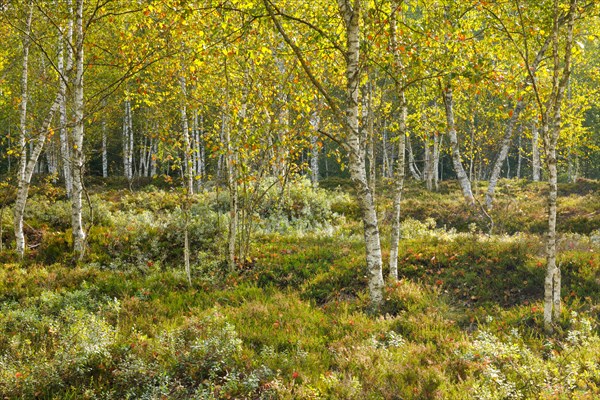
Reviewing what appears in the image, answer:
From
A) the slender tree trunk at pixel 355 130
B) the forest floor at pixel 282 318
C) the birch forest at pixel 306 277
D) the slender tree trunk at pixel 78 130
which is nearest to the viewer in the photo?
the forest floor at pixel 282 318

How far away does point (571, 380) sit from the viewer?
491 cm

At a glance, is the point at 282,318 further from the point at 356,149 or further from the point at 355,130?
the point at 355,130

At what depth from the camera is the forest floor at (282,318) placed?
5.55 meters

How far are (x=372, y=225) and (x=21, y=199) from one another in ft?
31.9

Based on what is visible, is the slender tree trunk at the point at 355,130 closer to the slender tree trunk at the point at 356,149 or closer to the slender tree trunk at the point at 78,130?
the slender tree trunk at the point at 356,149

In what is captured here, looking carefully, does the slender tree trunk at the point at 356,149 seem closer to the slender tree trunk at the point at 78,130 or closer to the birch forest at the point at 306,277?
the birch forest at the point at 306,277

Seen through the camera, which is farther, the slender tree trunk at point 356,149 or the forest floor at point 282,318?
the slender tree trunk at point 356,149

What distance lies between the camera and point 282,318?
8008 mm

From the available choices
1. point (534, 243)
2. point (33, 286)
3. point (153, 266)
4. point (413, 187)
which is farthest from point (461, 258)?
point (413, 187)

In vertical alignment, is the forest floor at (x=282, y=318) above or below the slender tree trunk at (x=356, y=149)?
below

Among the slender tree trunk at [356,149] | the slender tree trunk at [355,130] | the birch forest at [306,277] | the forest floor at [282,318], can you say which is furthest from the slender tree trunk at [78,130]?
the slender tree trunk at [356,149]

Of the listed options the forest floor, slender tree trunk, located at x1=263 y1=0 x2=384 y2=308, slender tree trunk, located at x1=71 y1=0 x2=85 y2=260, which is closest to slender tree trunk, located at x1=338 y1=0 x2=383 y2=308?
slender tree trunk, located at x1=263 y1=0 x2=384 y2=308

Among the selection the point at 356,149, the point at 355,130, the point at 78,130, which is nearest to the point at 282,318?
the point at 356,149

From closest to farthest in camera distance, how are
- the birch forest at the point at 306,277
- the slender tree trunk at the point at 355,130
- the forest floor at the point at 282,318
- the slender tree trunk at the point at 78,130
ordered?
the forest floor at the point at 282,318
the birch forest at the point at 306,277
the slender tree trunk at the point at 355,130
the slender tree trunk at the point at 78,130
